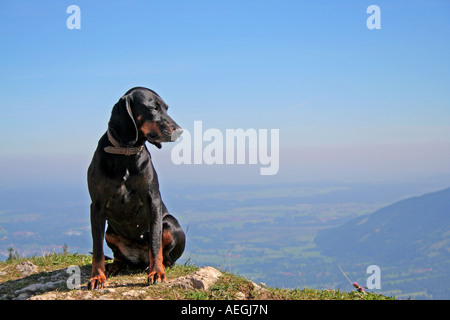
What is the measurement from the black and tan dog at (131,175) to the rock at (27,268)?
84.9 inches

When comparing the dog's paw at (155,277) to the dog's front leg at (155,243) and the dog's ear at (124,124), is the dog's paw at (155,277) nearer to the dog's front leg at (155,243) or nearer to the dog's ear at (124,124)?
the dog's front leg at (155,243)

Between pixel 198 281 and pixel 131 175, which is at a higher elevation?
pixel 131 175

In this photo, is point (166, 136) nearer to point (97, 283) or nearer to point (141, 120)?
point (141, 120)

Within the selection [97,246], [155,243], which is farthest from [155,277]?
[97,246]

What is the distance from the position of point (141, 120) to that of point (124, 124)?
26 centimetres

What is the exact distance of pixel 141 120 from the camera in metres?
6.64

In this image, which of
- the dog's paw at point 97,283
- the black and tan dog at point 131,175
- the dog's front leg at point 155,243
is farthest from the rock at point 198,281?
the dog's paw at point 97,283

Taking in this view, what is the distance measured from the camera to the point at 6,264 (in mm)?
9102

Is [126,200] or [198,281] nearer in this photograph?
[198,281]

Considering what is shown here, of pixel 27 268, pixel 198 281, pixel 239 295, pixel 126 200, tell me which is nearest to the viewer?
pixel 239 295

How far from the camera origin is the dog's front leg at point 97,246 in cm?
663
